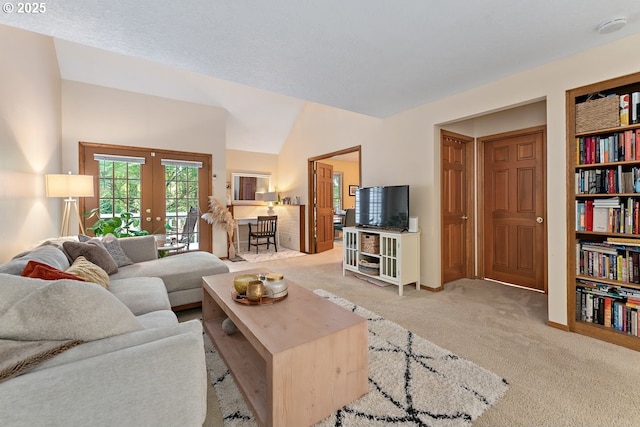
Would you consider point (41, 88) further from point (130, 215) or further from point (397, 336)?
point (397, 336)

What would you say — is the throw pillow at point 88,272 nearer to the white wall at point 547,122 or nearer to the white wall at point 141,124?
the white wall at point 141,124

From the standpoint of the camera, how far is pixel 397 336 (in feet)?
7.32

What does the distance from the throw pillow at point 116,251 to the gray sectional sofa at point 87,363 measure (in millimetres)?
2035

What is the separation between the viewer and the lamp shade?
3.03 metres

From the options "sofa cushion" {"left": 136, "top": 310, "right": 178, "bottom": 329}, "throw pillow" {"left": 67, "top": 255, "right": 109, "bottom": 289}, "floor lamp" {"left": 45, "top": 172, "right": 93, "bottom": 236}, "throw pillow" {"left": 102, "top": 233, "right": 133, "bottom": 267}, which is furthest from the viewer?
Result: "floor lamp" {"left": 45, "top": 172, "right": 93, "bottom": 236}

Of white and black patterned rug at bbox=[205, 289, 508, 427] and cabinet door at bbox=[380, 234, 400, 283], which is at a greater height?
cabinet door at bbox=[380, 234, 400, 283]

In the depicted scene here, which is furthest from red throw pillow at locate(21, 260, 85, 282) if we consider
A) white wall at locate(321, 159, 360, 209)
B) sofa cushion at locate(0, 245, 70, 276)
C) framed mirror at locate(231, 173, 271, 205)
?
white wall at locate(321, 159, 360, 209)

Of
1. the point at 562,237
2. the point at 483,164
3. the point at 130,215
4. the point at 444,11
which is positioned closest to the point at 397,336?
the point at 562,237

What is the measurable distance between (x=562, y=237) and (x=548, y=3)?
1.80 m

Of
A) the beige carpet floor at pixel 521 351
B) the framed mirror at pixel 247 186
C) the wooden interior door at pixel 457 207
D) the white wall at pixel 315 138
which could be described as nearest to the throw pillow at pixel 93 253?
the beige carpet floor at pixel 521 351

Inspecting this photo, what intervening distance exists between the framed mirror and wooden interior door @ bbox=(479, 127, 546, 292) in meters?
4.90

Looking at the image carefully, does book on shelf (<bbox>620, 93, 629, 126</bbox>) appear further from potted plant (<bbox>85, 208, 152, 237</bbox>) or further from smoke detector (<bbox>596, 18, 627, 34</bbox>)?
potted plant (<bbox>85, 208, 152, 237</bbox>)

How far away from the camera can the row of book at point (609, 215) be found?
2.10 m

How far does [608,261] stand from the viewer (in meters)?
2.21
